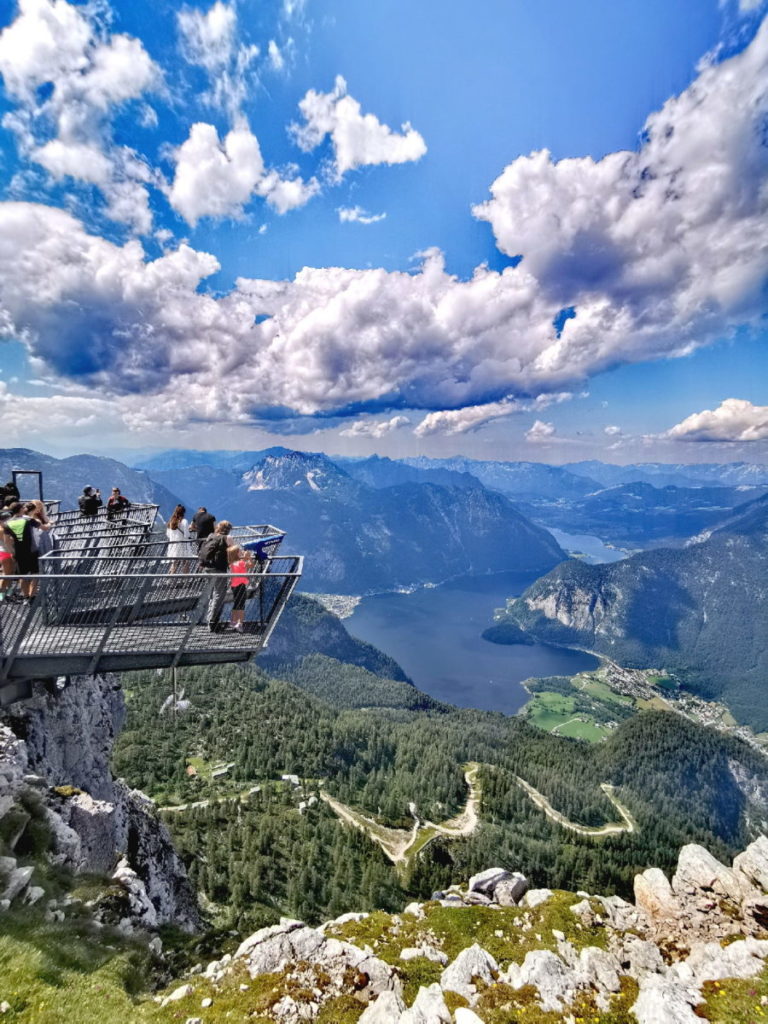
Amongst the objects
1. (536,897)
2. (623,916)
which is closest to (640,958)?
(623,916)

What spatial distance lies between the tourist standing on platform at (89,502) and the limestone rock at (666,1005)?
22.2m

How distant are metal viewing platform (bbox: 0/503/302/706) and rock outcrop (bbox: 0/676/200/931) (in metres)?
2.32

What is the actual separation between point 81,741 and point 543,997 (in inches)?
636

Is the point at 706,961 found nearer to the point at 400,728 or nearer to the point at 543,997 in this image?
the point at 543,997

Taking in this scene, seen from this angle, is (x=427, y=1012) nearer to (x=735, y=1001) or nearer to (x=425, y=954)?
(x=425, y=954)

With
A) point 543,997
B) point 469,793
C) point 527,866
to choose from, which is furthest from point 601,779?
point 543,997

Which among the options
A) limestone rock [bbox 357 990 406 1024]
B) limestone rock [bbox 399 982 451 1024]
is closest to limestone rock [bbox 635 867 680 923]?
limestone rock [bbox 399 982 451 1024]

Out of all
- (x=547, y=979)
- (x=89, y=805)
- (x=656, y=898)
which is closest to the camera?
(x=547, y=979)

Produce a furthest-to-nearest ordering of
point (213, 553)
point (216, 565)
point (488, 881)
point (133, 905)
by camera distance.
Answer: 1. point (488, 881)
2. point (133, 905)
3. point (216, 565)
4. point (213, 553)

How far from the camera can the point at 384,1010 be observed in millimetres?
9164

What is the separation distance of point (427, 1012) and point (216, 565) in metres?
10.5

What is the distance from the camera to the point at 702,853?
17203mm

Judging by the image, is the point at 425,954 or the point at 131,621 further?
the point at 425,954

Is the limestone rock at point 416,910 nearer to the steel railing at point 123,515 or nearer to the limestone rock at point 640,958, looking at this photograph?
the limestone rock at point 640,958
